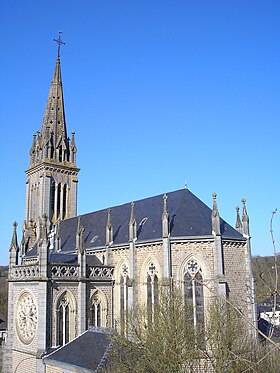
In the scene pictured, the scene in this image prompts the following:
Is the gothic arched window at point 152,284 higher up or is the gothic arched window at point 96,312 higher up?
the gothic arched window at point 152,284

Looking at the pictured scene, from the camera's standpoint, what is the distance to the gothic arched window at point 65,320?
2428 cm

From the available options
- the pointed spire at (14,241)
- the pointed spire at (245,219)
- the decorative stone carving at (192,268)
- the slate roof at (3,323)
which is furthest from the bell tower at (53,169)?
the pointed spire at (245,219)

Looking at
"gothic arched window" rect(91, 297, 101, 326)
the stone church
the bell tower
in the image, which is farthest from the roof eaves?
the bell tower

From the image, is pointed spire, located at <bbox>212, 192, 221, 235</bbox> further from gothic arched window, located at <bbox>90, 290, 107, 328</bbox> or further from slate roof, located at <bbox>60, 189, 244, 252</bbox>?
gothic arched window, located at <bbox>90, 290, 107, 328</bbox>

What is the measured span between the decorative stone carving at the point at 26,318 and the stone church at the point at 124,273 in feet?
0.19

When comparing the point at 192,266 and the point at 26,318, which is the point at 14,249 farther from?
the point at 192,266

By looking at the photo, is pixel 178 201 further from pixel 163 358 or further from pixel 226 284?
pixel 163 358

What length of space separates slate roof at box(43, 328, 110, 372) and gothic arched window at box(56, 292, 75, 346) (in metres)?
1.60

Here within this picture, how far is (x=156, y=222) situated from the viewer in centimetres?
2669

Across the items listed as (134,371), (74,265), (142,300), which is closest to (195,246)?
(142,300)

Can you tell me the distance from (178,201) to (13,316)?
43.0 feet

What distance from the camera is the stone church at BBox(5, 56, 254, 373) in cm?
2355

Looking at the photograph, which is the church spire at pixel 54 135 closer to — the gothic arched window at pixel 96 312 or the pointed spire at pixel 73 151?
the pointed spire at pixel 73 151

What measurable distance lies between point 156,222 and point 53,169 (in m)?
20.3
